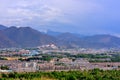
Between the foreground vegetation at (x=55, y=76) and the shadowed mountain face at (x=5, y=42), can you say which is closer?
the foreground vegetation at (x=55, y=76)

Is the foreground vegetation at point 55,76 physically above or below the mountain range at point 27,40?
below

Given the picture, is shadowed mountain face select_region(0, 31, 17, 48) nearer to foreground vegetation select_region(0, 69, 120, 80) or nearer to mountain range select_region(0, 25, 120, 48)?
mountain range select_region(0, 25, 120, 48)

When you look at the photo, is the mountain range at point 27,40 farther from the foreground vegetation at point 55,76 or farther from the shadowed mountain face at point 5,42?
the foreground vegetation at point 55,76

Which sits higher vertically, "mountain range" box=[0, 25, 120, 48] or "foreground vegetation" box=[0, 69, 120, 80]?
"mountain range" box=[0, 25, 120, 48]

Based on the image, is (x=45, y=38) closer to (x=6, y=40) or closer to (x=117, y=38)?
(x=6, y=40)

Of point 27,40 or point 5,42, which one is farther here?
point 27,40

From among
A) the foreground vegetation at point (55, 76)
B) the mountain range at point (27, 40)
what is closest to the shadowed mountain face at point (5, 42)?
the mountain range at point (27, 40)

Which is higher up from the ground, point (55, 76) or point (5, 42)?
point (5, 42)

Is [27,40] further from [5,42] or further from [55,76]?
[55,76]

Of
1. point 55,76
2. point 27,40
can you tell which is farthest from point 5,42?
point 55,76

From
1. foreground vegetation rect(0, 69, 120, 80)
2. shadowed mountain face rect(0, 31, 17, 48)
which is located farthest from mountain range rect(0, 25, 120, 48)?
foreground vegetation rect(0, 69, 120, 80)

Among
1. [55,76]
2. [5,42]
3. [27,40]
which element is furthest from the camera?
[27,40]

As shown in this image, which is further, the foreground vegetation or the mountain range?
the mountain range

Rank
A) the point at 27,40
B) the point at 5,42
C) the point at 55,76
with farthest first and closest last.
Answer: the point at 27,40 < the point at 5,42 < the point at 55,76
